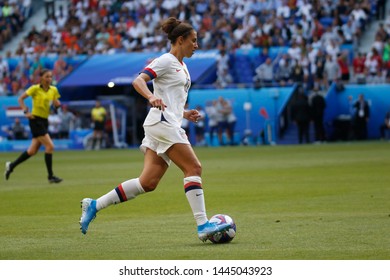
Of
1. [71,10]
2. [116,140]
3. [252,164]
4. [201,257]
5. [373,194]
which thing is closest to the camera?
[201,257]

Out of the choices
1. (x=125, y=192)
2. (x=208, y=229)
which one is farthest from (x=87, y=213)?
(x=208, y=229)

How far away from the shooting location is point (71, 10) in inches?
2029

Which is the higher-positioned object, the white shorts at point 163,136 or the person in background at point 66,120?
the white shorts at point 163,136

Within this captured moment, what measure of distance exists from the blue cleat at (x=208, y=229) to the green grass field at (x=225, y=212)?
10cm

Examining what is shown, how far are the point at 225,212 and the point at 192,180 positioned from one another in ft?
12.9

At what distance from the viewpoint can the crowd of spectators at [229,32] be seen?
134ft

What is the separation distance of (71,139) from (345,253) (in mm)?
35071

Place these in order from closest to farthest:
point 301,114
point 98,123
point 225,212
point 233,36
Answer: point 225,212
point 301,114
point 98,123
point 233,36

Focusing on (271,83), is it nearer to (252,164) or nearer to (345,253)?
(252,164)

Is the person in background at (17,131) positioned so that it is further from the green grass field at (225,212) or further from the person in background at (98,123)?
the green grass field at (225,212)

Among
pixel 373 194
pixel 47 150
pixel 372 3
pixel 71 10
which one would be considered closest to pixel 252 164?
pixel 47 150

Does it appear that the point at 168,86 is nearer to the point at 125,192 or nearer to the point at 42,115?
the point at 125,192

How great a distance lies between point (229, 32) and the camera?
44.2m

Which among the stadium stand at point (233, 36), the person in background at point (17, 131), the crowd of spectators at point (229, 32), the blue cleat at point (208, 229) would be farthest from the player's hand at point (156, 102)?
the person in background at point (17, 131)
